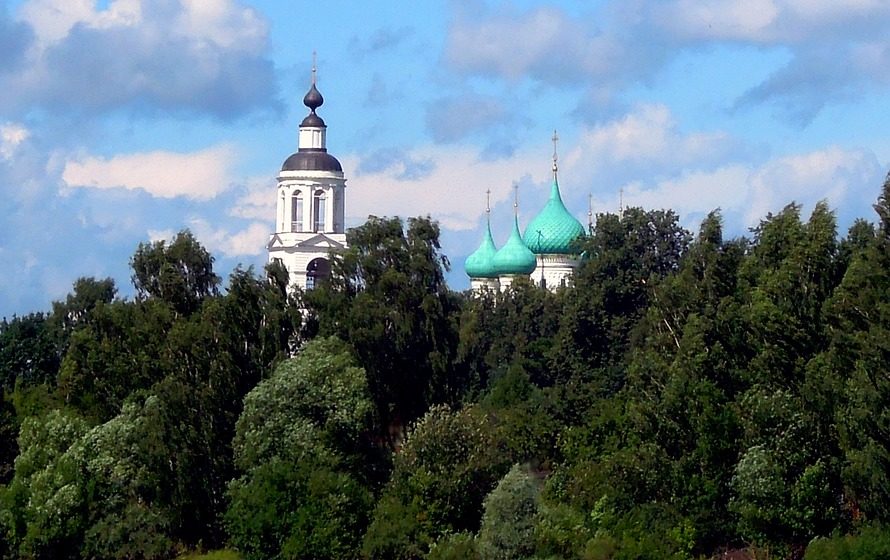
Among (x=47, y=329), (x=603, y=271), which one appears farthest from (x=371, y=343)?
(x=47, y=329)

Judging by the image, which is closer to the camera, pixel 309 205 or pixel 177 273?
pixel 177 273

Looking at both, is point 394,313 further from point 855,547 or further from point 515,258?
point 515,258

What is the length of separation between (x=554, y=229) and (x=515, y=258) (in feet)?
9.45

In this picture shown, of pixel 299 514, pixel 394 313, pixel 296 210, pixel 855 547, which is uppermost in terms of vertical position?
pixel 296 210

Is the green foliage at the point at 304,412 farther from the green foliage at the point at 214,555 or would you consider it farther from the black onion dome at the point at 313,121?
the black onion dome at the point at 313,121

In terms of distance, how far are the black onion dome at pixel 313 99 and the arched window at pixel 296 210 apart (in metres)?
3.30

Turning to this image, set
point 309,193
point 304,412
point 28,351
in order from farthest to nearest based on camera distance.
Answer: point 309,193
point 28,351
point 304,412

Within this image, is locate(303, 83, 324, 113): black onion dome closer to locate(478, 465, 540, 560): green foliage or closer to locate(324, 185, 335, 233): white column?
locate(324, 185, 335, 233): white column

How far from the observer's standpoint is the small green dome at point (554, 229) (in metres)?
96.8

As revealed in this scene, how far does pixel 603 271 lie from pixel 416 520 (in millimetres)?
20473

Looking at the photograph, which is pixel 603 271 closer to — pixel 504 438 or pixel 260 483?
pixel 504 438

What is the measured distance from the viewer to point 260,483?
48438mm

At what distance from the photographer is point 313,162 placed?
79312 millimetres

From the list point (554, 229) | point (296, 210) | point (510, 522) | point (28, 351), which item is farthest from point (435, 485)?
point (554, 229)
